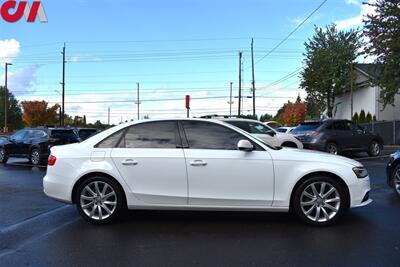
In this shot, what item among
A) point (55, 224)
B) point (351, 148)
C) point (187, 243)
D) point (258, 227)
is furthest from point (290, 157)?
point (351, 148)

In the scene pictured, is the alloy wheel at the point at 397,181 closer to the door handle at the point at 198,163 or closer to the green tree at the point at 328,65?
the door handle at the point at 198,163

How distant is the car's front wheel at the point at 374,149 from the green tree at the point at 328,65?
90.3 feet

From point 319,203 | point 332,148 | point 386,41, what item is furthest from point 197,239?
point 386,41

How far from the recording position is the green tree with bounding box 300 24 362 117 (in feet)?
147

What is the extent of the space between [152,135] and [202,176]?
1.02 meters

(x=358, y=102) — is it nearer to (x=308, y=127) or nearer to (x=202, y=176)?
(x=308, y=127)

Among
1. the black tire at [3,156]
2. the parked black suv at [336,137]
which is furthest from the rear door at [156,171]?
the black tire at [3,156]

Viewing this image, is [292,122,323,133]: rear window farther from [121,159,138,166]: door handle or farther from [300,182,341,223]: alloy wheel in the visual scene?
[121,159,138,166]: door handle

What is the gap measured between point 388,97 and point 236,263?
2549cm

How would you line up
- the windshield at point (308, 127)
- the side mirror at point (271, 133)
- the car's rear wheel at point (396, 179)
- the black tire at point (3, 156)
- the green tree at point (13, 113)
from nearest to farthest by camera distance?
the car's rear wheel at point (396, 179), the side mirror at point (271, 133), the windshield at point (308, 127), the black tire at point (3, 156), the green tree at point (13, 113)

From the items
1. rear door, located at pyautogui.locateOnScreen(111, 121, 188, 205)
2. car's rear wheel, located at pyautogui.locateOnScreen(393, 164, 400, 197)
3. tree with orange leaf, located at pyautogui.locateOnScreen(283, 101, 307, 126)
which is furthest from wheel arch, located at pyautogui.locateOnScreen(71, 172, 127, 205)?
tree with orange leaf, located at pyautogui.locateOnScreen(283, 101, 307, 126)

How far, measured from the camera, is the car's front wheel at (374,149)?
17.6m

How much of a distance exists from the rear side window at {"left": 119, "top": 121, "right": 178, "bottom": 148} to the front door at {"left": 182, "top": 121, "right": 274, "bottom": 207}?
40cm

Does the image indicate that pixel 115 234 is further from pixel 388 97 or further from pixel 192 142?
pixel 388 97
